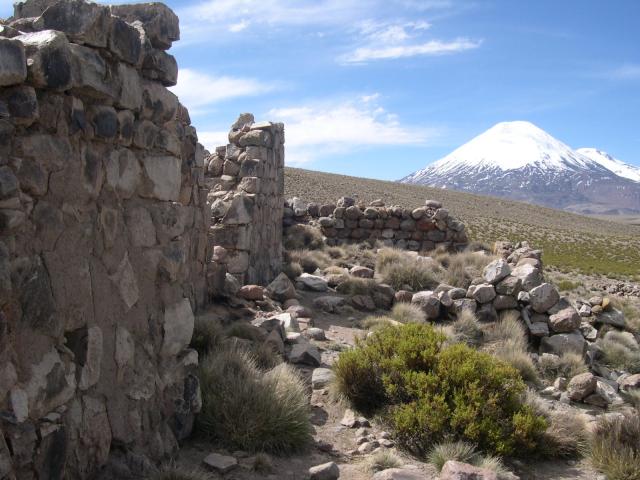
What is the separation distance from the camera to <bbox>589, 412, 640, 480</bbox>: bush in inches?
189

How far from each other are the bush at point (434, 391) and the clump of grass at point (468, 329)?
8.86 feet

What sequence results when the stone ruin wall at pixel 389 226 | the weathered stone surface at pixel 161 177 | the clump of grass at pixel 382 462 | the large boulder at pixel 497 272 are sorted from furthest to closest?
the stone ruin wall at pixel 389 226
the large boulder at pixel 497 272
the clump of grass at pixel 382 462
the weathered stone surface at pixel 161 177

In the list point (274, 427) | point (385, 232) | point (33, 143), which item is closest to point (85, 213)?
point (33, 143)

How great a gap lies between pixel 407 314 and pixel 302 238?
6508 millimetres


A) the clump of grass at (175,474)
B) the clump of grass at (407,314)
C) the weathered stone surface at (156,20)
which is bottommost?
the clump of grass at (175,474)

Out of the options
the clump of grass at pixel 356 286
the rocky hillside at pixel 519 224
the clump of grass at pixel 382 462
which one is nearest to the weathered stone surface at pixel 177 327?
the clump of grass at pixel 382 462

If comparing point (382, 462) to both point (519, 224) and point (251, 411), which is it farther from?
point (519, 224)

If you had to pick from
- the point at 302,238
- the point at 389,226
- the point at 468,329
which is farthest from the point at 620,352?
the point at 389,226

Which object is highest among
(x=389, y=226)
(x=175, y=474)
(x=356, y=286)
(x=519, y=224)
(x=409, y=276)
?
(x=389, y=226)

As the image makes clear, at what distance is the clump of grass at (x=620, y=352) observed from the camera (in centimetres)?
909

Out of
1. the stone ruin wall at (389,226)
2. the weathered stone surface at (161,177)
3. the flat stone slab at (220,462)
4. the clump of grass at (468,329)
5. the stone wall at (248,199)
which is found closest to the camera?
the flat stone slab at (220,462)

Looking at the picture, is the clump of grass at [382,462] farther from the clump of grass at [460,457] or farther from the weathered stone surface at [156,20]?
the weathered stone surface at [156,20]

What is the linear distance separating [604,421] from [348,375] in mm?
2369

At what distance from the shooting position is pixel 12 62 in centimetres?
308
